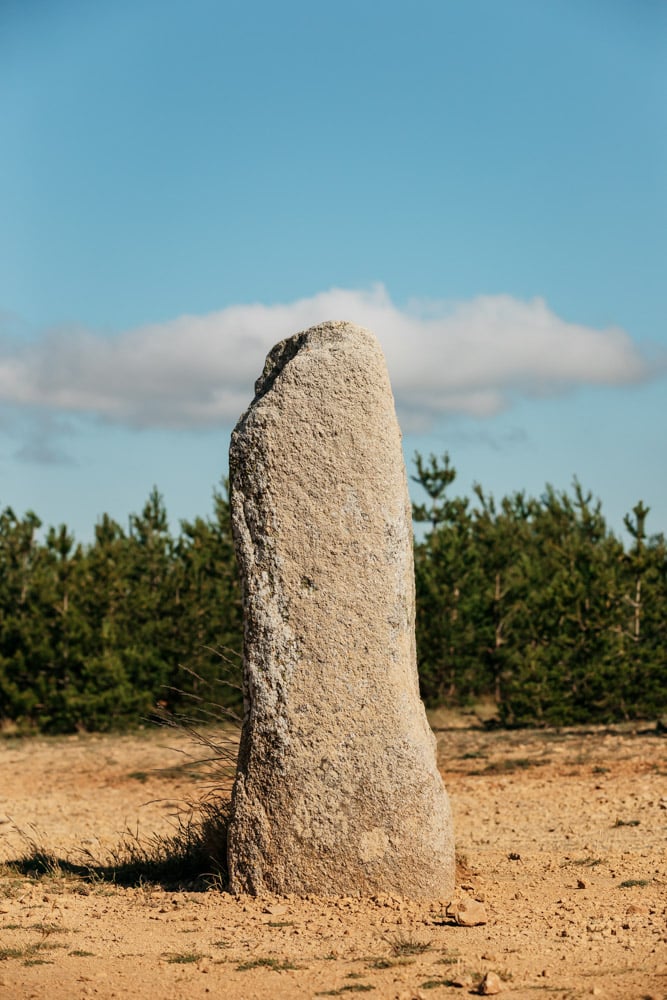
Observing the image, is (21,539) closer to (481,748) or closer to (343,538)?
(481,748)

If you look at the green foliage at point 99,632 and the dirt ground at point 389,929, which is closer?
the dirt ground at point 389,929

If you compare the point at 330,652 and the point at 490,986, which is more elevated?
the point at 330,652

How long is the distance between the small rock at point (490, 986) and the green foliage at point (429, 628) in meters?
12.8

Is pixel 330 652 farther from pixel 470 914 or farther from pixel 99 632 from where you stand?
pixel 99 632

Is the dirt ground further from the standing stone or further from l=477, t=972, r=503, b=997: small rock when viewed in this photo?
the standing stone

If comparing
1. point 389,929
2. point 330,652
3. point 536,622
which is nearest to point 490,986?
point 389,929

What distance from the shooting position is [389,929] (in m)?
5.76

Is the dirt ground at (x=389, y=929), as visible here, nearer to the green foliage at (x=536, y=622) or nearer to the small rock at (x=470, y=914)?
the small rock at (x=470, y=914)

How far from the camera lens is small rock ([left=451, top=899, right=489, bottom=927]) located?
584 centimetres

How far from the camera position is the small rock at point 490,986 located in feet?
15.8

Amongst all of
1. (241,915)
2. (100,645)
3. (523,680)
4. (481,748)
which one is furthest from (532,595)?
(241,915)

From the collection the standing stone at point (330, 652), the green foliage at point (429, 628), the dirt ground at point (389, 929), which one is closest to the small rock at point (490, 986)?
the dirt ground at point (389, 929)

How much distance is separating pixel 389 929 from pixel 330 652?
154cm

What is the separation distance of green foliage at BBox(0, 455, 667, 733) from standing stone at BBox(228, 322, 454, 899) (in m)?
11.3
